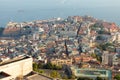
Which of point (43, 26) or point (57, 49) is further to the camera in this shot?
point (43, 26)

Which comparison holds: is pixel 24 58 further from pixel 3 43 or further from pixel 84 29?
pixel 84 29

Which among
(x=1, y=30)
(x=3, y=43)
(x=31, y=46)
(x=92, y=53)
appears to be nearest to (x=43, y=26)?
(x=1, y=30)

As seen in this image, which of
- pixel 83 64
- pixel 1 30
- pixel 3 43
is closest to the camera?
pixel 83 64

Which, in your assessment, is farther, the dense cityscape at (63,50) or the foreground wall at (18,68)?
the dense cityscape at (63,50)

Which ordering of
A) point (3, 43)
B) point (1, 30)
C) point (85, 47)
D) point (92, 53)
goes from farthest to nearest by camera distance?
point (1, 30) → point (3, 43) → point (85, 47) → point (92, 53)

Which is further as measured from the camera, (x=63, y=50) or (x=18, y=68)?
(x=63, y=50)

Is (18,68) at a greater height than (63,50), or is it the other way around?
(18,68)

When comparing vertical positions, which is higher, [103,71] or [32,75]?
[32,75]

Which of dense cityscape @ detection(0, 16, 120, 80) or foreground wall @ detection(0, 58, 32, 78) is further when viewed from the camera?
dense cityscape @ detection(0, 16, 120, 80)
